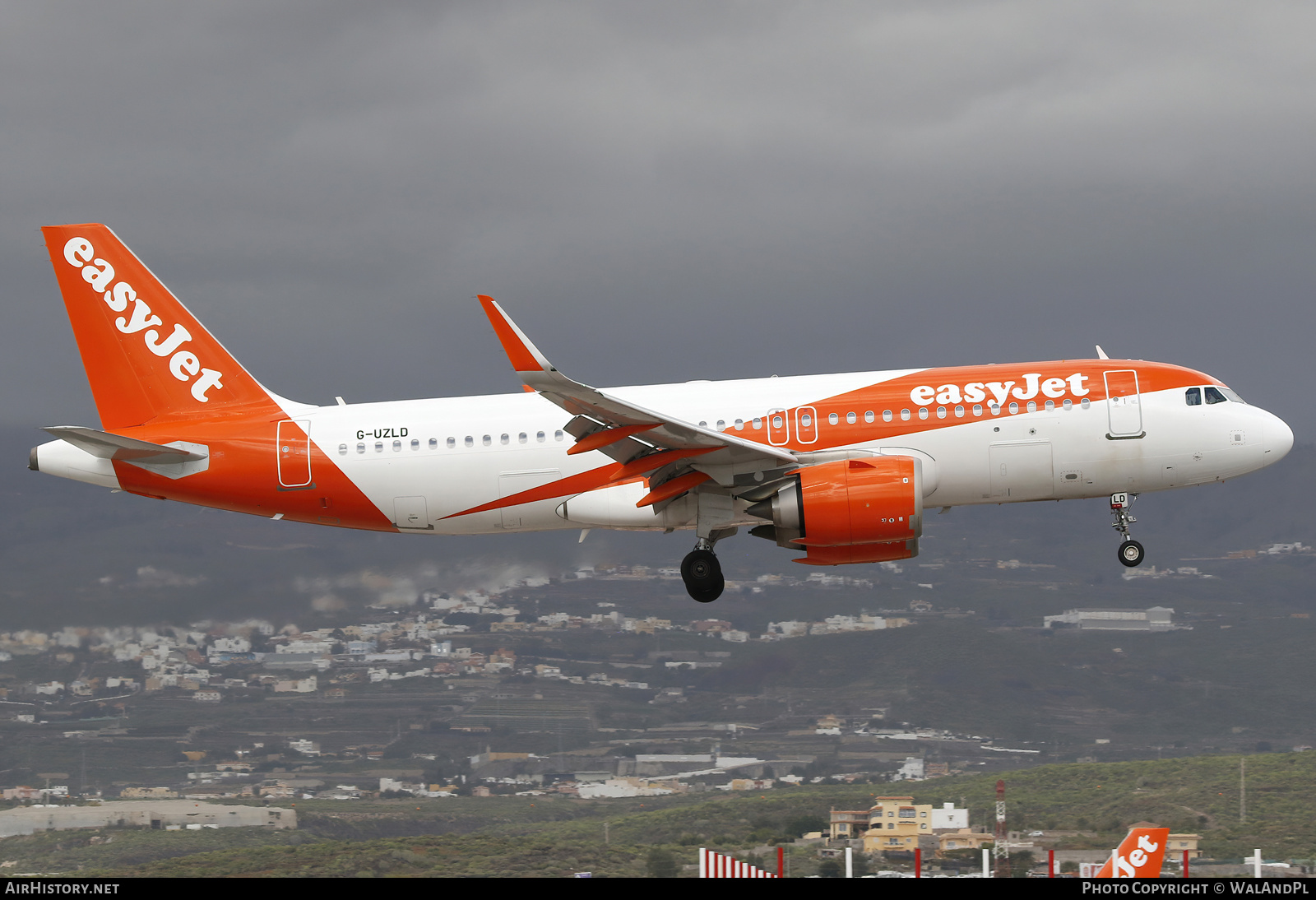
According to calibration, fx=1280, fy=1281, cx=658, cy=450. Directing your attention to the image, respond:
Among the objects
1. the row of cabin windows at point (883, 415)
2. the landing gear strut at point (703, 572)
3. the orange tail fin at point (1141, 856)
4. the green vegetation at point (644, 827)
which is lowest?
the green vegetation at point (644, 827)

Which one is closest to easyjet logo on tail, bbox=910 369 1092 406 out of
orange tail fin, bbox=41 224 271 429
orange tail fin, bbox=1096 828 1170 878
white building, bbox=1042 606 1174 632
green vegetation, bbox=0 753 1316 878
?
orange tail fin, bbox=41 224 271 429

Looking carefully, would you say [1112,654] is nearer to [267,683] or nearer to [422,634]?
[422,634]

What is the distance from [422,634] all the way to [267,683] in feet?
43.8

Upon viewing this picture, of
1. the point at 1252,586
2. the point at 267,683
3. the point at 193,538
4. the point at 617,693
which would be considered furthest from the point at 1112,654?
the point at 193,538

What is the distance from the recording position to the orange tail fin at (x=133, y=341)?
32031mm

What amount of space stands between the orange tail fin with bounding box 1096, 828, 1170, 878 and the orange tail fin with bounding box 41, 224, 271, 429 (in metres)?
30.8

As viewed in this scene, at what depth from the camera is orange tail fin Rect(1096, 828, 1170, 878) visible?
41.3 metres

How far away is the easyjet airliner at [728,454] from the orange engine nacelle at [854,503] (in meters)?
0.04

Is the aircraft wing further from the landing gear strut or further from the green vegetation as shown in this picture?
the green vegetation

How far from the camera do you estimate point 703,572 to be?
30.3m

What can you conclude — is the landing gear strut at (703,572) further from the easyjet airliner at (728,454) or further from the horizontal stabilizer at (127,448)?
the horizontal stabilizer at (127,448)

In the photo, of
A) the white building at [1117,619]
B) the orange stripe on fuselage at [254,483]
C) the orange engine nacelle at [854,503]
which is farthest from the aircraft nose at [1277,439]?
the white building at [1117,619]

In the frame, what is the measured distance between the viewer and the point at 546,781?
10375cm

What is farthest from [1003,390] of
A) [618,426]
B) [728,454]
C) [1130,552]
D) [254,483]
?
[254,483]
